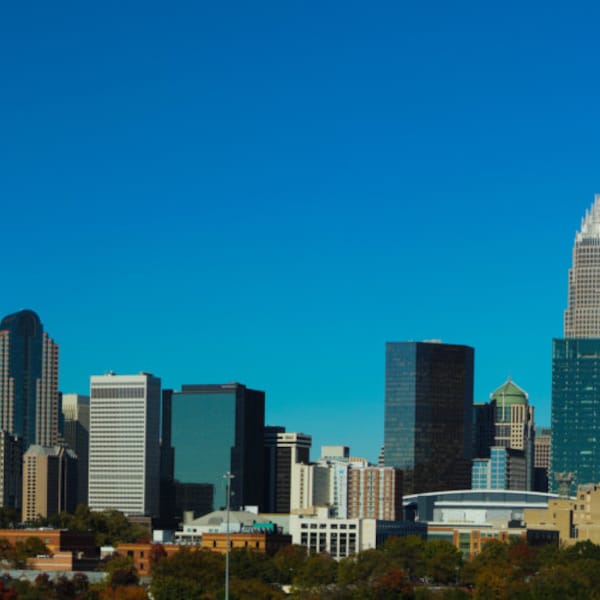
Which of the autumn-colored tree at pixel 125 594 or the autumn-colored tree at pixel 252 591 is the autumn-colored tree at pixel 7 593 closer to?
the autumn-colored tree at pixel 125 594

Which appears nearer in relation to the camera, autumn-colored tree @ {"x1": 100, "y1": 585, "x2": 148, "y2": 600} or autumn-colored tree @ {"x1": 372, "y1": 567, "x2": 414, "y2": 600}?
autumn-colored tree @ {"x1": 100, "y1": 585, "x2": 148, "y2": 600}

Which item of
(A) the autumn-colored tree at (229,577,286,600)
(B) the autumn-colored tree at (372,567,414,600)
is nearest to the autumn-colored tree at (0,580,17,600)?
→ (A) the autumn-colored tree at (229,577,286,600)

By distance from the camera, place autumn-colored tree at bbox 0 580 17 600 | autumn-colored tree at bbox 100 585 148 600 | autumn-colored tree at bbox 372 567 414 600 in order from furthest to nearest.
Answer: autumn-colored tree at bbox 372 567 414 600
autumn-colored tree at bbox 100 585 148 600
autumn-colored tree at bbox 0 580 17 600

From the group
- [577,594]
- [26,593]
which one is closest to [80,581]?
[26,593]

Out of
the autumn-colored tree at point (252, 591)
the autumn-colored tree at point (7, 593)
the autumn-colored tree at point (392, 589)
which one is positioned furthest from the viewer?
the autumn-colored tree at point (392, 589)

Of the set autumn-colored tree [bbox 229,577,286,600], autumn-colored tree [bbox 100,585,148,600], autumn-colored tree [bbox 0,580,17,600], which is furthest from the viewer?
autumn-colored tree [bbox 229,577,286,600]

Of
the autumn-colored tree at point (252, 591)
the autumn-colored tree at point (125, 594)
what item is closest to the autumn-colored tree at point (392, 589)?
the autumn-colored tree at point (252, 591)

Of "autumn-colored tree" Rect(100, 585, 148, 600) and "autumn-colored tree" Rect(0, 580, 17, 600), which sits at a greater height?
"autumn-colored tree" Rect(0, 580, 17, 600)

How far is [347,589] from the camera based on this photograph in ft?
645

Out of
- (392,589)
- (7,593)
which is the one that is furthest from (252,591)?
(7,593)

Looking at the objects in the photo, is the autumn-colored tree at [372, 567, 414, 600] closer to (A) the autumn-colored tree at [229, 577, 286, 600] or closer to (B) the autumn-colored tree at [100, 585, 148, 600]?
(A) the autumn-colored tree at [229, 577, 286, 600]

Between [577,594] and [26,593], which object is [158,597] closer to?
[26,593]

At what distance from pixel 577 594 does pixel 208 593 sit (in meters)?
34.2

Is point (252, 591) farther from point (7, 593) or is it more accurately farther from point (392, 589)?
point (7, 593)
